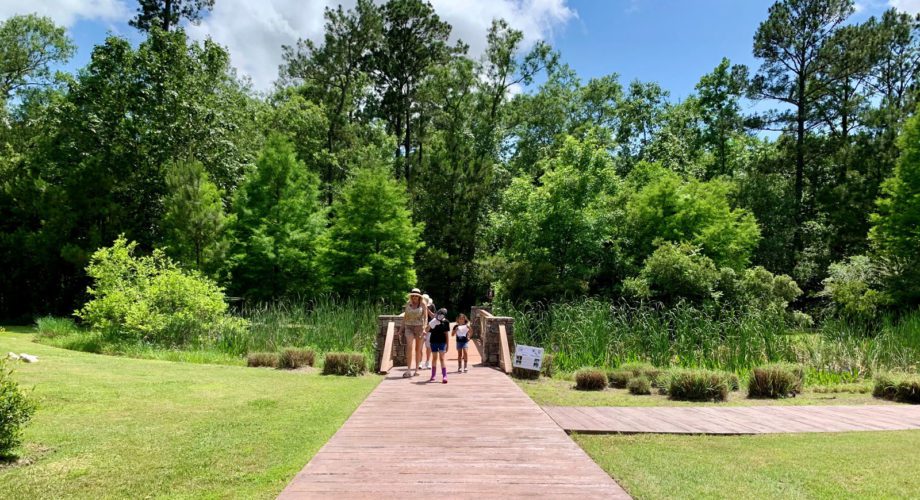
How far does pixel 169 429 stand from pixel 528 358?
670 cm

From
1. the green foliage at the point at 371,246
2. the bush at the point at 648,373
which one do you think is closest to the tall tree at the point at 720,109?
the green foliage at the point at 371,246

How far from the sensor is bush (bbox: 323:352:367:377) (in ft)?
36.3

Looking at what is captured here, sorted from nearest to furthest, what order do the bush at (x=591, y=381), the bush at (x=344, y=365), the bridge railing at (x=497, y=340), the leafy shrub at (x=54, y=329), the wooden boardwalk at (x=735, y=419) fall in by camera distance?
the wooden boardwalk at (x=735, y=419)
the bush at (x=591, y=381)
the bush at (x=344, y=365)
the bridge railing at (x=497, y=340)
the leafy shrub at (x=54, y=329)

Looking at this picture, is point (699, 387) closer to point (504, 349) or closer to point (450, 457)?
point (504, 349)

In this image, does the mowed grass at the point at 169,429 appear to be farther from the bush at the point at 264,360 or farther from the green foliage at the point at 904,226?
the green foliage at the point at 904,226

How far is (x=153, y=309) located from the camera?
47.7 feet

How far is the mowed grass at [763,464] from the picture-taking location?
4457 millimetres

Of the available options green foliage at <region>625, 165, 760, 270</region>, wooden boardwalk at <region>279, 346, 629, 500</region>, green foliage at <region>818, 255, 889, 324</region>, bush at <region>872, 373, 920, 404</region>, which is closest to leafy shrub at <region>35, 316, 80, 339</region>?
wooden boardwalk at <region>279, 346, 629, 500</region>

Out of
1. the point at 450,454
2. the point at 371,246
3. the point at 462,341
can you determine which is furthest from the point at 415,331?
the point at 371,246

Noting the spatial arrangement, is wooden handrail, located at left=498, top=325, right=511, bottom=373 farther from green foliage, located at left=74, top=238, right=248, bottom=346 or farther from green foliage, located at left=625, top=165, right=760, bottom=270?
green foliage, located at left=625, top=165, right=760, bottom=270

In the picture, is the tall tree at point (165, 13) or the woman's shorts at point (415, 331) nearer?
the woman's shorts at point (415, 331)

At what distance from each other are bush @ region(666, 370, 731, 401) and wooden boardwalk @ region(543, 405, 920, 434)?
809 millimetres

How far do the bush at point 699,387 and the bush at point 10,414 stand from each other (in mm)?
9150

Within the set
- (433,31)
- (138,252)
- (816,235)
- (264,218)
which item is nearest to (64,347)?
(264,218)
